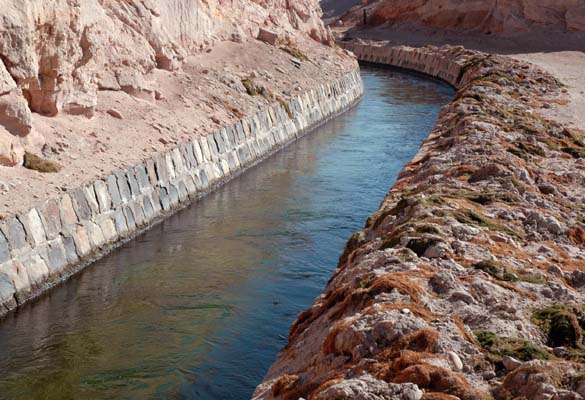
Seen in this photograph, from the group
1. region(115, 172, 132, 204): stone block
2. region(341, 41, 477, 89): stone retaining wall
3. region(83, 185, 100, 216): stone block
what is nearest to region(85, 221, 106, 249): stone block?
region(83, 185, 100, 216): stone block

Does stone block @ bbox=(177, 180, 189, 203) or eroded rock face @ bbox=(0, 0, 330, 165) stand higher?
eroded rock face @ bbox=(0, 0, 330, 165)

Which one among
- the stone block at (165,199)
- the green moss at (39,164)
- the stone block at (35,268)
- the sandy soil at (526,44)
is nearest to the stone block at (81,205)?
the green moss at (39,164)

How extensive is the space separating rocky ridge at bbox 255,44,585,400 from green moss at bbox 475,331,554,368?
0.01 metres

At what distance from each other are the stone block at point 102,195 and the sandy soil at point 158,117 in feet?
1.00

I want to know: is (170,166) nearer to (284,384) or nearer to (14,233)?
(14,233)

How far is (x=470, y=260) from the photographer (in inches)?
494

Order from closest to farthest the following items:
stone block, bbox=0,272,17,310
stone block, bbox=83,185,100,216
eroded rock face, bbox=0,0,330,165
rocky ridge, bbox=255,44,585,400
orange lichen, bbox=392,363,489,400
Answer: orange lichen, bbox=392,363,489,400 → rocky ridge, bbox=255,44,585,400 → stone block, bbox=0,272,17,310 → stone block, bbox=83,185,100,216 → eroded rock face, bbox=0,0,330,165

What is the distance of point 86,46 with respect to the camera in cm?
2256

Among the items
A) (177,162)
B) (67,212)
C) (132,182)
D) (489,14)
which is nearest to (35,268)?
(67,212)

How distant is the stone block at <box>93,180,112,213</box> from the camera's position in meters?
19.2

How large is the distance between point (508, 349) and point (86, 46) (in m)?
15.6

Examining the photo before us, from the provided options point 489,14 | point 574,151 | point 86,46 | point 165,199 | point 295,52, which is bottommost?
point 165,199

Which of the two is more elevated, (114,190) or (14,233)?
(14,233)

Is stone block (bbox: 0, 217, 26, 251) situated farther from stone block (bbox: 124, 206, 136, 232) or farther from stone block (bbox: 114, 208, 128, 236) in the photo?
stone block (bbox: 124, 206, 136, 232)
